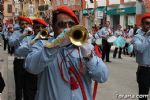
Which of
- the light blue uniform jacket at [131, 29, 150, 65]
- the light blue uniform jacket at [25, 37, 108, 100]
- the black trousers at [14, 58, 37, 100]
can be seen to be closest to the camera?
the light blue uniform jacket at [25, 37, 108, 100]

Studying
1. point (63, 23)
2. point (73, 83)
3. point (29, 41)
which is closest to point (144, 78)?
point (29, 41)

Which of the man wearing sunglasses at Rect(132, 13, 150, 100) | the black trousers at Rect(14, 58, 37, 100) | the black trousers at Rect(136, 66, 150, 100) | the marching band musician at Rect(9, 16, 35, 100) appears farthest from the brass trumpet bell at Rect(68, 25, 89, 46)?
the marching band musician at Rect(9, 16, 35, 100)

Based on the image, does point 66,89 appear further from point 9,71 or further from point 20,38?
point 9,71

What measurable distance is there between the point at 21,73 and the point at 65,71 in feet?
15.0

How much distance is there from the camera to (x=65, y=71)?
392 cm

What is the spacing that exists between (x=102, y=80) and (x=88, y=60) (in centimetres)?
26

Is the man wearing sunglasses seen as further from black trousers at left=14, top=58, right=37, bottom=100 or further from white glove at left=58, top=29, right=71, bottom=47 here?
white glove at left=58, top=29, right=71, bottom=47

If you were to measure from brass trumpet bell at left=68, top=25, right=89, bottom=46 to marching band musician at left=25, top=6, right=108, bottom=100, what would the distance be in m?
0.24

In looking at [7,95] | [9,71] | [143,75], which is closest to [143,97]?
[143,75]

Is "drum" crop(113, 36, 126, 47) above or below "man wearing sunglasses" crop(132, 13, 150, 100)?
below

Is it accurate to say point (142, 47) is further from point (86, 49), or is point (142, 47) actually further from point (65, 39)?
point (65, 39)

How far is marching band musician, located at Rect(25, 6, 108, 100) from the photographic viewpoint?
3.86m

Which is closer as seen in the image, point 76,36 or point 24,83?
point 76,36

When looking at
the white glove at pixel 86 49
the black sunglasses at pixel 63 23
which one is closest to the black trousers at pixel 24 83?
the black sunglasses at pixel 63 23
